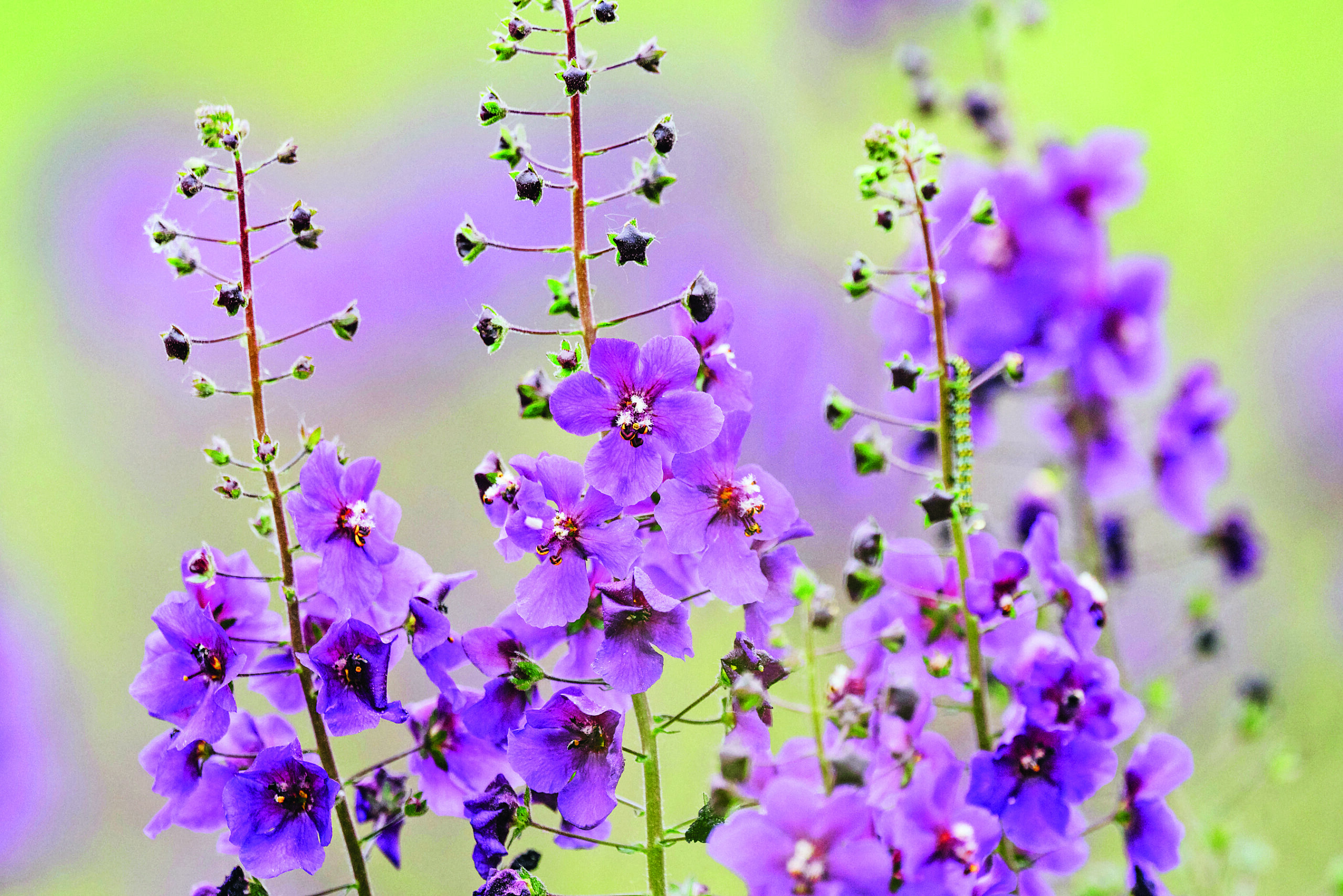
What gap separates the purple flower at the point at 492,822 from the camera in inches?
18.2

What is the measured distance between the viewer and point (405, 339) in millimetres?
1653

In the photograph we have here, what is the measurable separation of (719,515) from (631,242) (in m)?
0.12

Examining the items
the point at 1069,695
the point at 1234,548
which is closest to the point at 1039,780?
the point at 1069,695

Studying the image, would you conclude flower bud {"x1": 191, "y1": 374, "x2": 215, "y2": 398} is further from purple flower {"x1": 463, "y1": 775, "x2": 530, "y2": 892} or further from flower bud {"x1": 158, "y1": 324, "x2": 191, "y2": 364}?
purple flower {"x1": 463, "y1": 775, "x2": 530, "y2": 892}

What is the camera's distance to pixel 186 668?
48cm

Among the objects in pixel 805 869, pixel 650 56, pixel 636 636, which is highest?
pixel 650 56

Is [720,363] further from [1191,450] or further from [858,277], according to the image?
[1191,450]

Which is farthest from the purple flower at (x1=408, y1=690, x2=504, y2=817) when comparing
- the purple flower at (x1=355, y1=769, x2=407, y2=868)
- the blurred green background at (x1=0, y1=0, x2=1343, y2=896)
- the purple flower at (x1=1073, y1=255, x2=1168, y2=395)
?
the blurred green background at (x1=0, y1=0, x2=1343, y2=896)

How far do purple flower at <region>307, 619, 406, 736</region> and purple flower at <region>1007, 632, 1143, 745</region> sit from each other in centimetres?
28

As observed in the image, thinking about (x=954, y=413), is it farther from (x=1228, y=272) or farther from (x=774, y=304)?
(x=1228, y=272)

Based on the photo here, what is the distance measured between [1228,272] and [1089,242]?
123 centimetres

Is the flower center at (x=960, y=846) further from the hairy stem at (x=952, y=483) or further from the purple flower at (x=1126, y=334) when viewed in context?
the purple flower at (x=1126, y=334)

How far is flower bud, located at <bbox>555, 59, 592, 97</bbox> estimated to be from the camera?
436 mm

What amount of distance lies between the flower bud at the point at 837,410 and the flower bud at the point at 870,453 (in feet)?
0.04
